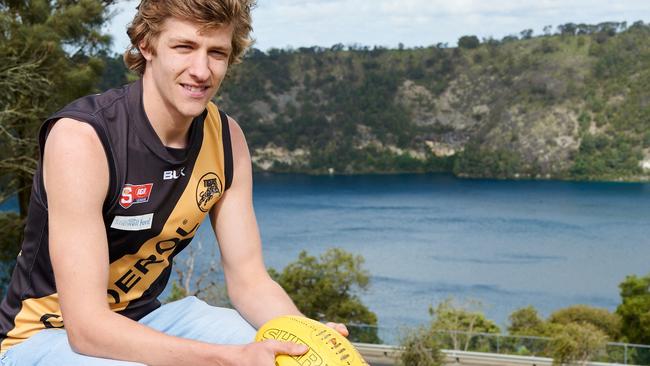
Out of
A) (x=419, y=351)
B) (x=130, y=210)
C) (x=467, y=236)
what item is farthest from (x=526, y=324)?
(x=467, y=236)

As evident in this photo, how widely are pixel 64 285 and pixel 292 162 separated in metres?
78.5

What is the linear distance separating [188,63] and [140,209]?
28 centimetres

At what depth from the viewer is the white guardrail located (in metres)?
18.6

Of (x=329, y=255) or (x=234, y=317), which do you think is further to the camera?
(x=329, y=255)

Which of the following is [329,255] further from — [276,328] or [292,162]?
[292,162]

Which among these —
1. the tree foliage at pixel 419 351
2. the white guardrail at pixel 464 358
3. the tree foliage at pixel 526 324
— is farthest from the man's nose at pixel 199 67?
the tree foliage at pixel 526 324

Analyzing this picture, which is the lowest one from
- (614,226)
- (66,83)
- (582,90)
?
(614,226)

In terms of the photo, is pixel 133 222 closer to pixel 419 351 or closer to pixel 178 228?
pixel 178 228

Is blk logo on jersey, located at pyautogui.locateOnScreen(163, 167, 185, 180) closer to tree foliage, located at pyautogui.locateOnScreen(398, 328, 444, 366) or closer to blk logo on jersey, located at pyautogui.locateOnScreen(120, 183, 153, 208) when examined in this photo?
blk logo on jersey, located at pyautogui.locateOnScreen(120, 183, 153, 208)

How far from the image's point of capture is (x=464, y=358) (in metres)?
19.6

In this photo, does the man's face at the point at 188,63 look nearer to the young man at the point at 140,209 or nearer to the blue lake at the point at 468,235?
the young man at the point at 140,209

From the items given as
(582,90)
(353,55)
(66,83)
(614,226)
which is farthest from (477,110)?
(66,83)

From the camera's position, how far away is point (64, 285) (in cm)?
140

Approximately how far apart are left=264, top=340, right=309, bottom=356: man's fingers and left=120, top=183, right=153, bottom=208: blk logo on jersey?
0.35m
